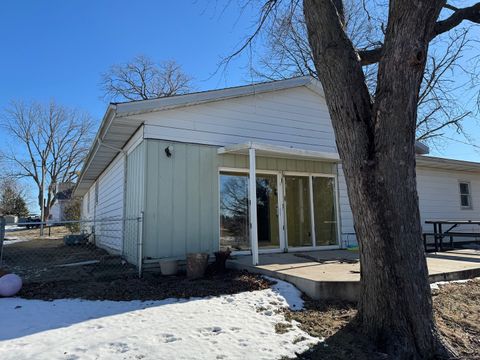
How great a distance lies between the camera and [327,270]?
6059 mm

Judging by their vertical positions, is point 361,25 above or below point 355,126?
above

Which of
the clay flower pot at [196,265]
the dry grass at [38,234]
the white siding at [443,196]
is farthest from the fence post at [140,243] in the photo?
the dry grass at [38,234]

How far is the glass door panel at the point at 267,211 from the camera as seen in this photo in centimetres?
866

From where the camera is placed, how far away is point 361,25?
1486 centimetres

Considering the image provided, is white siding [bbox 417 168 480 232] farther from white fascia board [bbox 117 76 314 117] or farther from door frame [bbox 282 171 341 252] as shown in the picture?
white fascia board [bbox 117 76 314 117]

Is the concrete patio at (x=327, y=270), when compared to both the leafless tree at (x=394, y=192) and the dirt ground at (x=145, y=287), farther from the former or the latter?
the leafless tree at (x=394, y=192)

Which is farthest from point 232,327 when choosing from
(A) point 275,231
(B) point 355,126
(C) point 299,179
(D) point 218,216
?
(C) point 299,179

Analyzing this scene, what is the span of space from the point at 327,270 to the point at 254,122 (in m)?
4.28

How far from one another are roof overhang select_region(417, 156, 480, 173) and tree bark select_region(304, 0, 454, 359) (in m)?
8.98

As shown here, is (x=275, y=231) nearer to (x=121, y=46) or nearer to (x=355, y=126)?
(x=355, y=126)

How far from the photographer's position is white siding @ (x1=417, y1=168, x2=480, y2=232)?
12070 millimetres

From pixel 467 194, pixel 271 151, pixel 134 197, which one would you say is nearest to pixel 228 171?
pixel 271 151

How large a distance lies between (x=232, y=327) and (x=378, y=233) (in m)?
1.93

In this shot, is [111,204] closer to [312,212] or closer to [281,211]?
[281,211]
